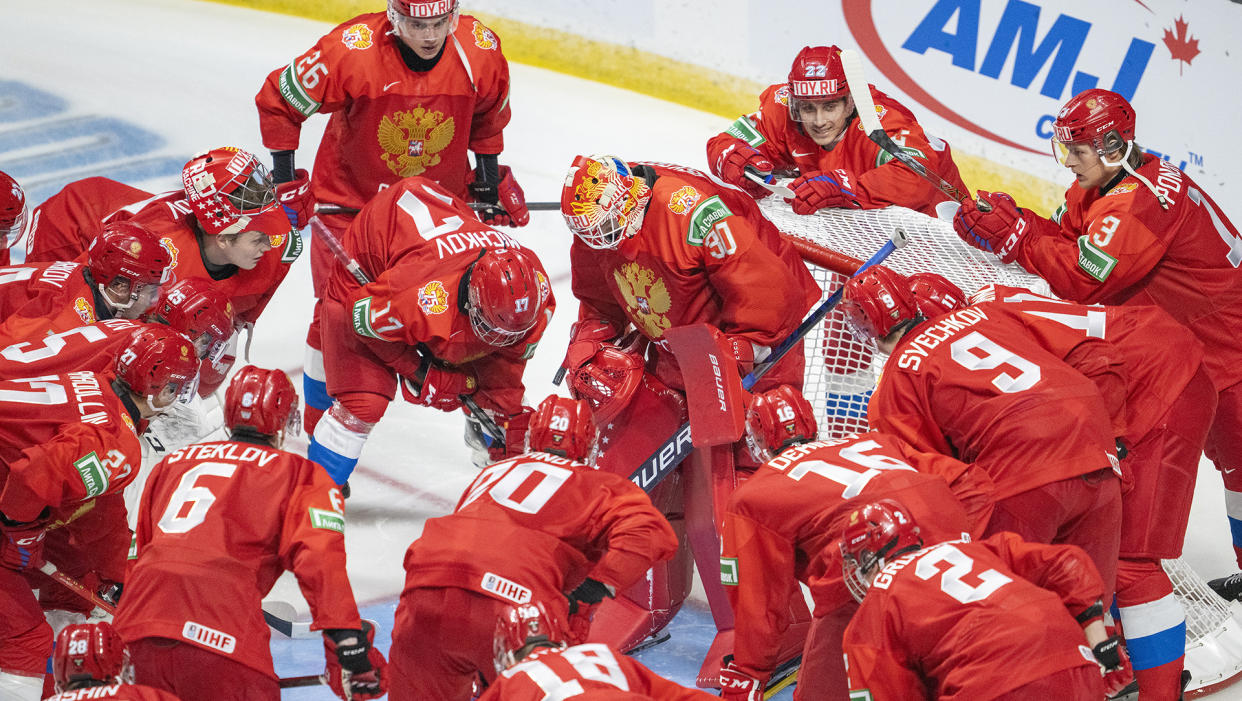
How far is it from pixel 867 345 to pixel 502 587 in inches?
62.5

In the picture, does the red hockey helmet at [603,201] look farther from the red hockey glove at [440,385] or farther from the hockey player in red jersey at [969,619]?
the hockey player in red jersey at [969,619]

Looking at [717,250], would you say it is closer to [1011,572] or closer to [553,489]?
[553,489]

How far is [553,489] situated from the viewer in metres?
3.15

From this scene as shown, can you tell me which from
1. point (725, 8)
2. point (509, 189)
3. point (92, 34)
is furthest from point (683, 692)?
point (92, 34)

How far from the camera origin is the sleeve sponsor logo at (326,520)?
122 inches

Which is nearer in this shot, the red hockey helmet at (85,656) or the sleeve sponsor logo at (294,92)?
the red hockey helmet at (85,656)

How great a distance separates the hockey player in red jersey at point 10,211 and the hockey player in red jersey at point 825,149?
2.23 metres

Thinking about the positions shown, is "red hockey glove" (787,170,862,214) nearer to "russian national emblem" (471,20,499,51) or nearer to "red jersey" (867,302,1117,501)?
"red jersey" (867,302,1117,501)

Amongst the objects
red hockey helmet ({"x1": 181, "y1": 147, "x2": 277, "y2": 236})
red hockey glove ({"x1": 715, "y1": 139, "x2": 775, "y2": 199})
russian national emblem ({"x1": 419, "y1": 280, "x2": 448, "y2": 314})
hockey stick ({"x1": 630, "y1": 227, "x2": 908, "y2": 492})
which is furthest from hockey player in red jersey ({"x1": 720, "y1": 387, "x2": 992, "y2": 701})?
red hockey helmet ({"x1": 181, "y1": 147, "x2": 277, "y2": 236})

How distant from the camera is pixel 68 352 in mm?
3721

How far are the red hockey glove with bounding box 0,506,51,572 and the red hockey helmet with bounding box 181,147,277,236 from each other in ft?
3.67

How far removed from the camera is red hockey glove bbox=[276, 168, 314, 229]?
458 cm

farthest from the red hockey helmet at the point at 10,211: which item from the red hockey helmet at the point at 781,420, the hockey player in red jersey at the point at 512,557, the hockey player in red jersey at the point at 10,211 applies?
the red hockey helmet at the point at 781,420

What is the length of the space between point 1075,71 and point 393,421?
309 centimetres
